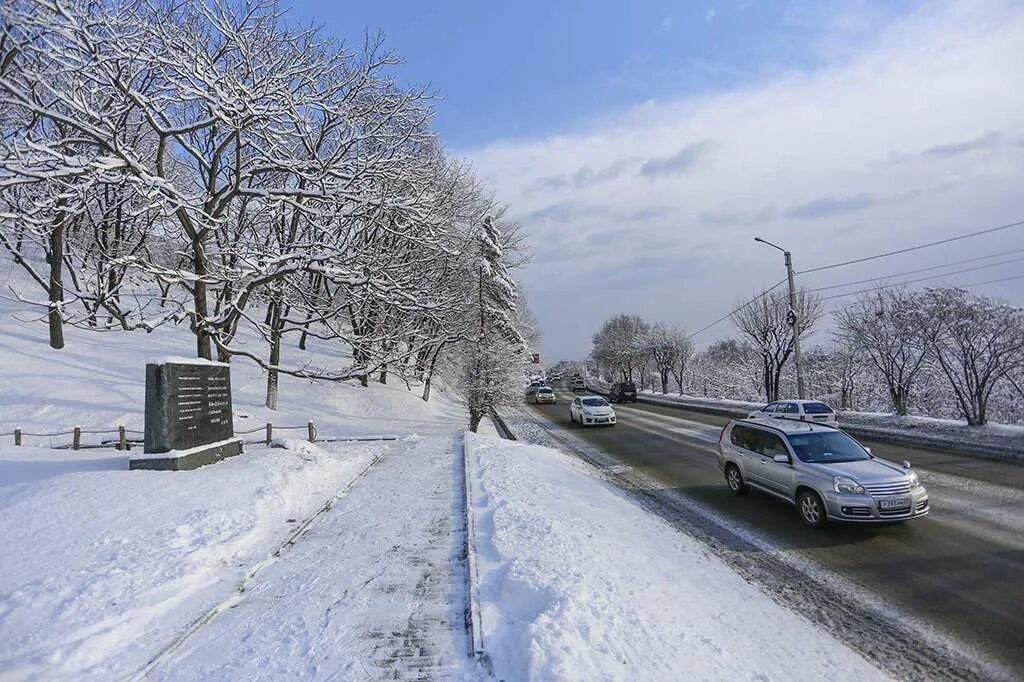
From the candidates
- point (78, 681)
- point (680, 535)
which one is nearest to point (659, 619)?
point (680, 535)

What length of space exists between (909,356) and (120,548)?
28.6m

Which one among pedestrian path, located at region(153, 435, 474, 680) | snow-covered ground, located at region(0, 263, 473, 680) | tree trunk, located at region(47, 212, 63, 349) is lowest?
pedestrian path, located at region(153, 435, 474, 680)

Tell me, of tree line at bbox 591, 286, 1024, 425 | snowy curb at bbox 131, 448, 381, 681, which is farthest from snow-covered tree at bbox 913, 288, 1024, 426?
snowy curb at bbox 131, 448, 381, 681

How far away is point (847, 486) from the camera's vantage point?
838cm

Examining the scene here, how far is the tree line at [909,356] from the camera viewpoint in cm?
A: 1984

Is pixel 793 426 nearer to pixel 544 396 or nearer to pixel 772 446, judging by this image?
pixel 772 446

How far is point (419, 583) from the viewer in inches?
243

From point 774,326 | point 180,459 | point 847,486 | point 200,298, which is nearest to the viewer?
point 847,486

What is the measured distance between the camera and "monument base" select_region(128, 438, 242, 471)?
10.5 meters

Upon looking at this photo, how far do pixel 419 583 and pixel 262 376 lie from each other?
22.4 meters

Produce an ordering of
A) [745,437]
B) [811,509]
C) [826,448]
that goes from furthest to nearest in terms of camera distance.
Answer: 1. [745,437]
2. [826,448]
3. [811,509]

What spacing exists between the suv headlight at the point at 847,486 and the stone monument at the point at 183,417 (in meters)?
11.4

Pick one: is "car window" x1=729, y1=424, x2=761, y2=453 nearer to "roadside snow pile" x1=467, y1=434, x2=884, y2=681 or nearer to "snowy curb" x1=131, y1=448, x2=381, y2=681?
"roadside snow pile" x1=467, y1=434, x2=884, y2=681

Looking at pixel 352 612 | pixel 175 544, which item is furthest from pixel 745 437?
pixel 175 544
